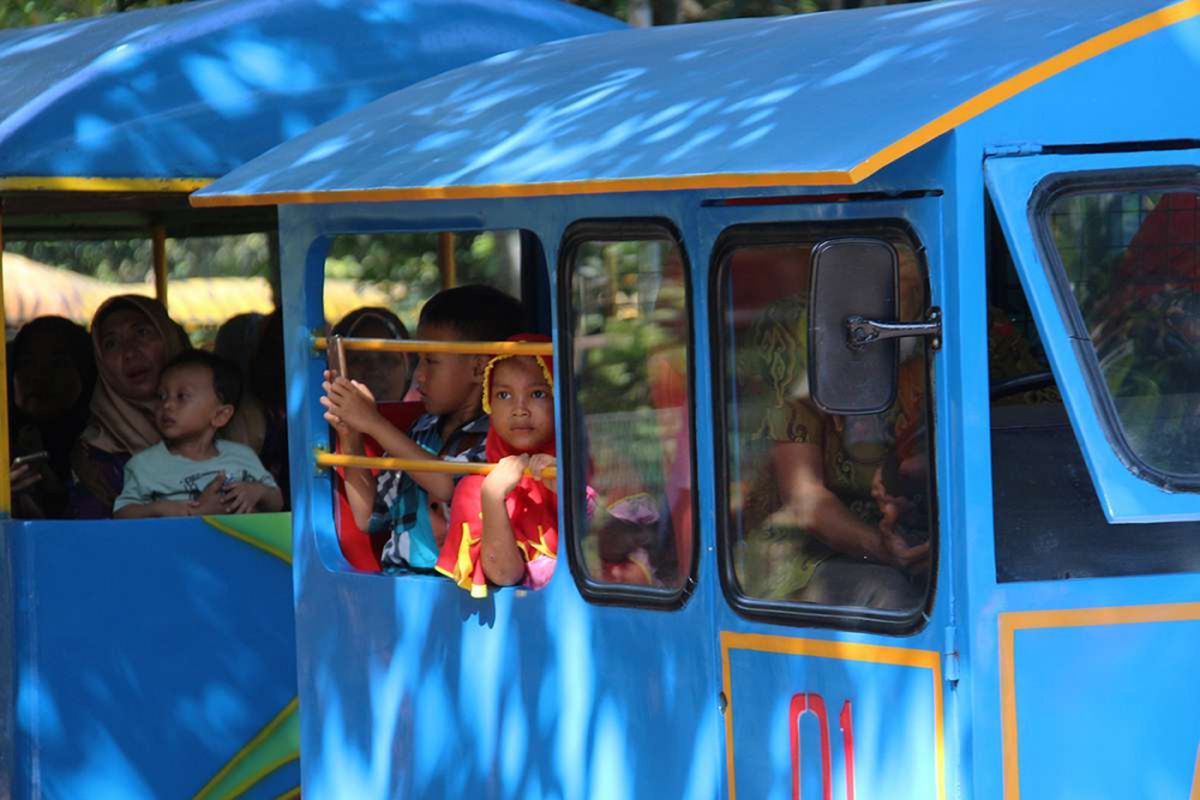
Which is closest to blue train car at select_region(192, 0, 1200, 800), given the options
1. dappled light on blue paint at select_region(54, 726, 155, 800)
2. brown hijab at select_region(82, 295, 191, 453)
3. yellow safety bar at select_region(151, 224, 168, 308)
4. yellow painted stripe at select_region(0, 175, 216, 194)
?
yellow painted stripe at select_region(0, 175, 216, 194)

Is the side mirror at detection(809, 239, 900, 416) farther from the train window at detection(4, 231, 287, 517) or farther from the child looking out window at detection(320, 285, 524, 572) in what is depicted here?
the train window at detection(4, 231, 287, 517)

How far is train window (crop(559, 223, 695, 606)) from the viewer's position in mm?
4469

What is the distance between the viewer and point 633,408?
4562 mm

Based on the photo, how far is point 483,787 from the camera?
196 inches

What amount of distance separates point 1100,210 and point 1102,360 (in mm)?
280

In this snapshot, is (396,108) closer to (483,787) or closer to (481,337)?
(481,337)

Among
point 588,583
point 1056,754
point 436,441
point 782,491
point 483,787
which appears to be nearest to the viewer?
point 1056,754

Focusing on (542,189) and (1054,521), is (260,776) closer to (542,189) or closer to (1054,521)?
(542,189)

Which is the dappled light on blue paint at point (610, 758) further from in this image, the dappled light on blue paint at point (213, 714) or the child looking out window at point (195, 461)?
the child looking out window at point (195, 461)

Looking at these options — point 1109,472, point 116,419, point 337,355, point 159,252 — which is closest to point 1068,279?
point 1109,472

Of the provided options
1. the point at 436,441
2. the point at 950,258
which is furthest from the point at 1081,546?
the point at 436,441

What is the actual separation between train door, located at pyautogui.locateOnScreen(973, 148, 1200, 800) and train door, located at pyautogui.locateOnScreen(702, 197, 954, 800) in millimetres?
147

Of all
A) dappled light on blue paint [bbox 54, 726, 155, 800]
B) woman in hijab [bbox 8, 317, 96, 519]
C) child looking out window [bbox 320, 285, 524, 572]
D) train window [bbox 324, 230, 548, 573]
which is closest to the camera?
child looking out window [bbox 320, 285, 524, 572]

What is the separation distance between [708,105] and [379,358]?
3326mm
